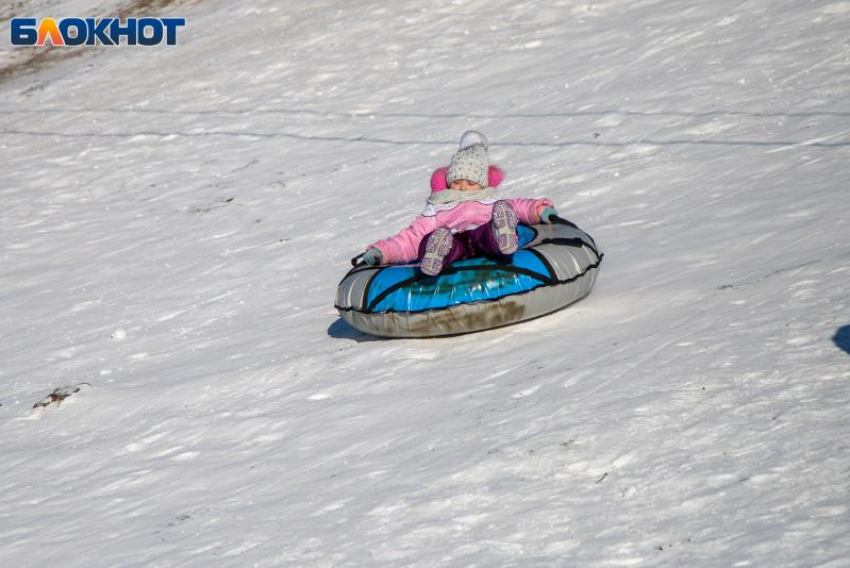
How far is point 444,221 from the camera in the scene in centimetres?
637

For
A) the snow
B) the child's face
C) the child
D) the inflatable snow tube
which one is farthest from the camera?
the child's face

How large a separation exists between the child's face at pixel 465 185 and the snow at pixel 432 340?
0.84m

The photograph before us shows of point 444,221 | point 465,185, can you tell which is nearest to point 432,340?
point 444,221

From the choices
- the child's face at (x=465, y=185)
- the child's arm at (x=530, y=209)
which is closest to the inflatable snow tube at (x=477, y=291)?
the child's arm at (x=530, y=209)

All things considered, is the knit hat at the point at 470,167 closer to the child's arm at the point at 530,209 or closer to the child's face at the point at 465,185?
the child's face at the point at 465,185

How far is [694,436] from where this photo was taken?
13.5 ft

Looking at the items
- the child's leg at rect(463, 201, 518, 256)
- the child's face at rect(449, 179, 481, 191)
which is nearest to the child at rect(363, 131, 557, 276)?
the child's face at rect(449, 179, 481, 191)

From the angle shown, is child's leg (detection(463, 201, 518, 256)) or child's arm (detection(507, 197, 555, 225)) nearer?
child's leg (detection(463, 201, 518, 256))

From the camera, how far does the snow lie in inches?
157

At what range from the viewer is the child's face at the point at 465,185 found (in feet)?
21.1

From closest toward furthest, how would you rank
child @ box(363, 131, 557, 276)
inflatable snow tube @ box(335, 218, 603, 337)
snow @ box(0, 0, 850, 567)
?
snow @ box(0, 0, 850, 567)
inflatable snow tube @ box(335, 218, 603, 337)
child @ box(363, 131, 557, 276)

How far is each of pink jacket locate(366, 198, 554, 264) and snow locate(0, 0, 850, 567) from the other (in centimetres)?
52

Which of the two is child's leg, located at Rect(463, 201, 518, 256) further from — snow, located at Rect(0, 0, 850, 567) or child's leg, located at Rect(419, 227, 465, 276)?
snow, located at Rect(0, 0, 850, 567)

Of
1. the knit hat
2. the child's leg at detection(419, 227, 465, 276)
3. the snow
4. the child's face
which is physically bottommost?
the snow
